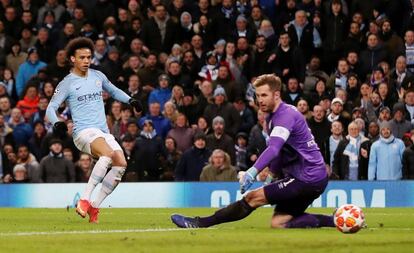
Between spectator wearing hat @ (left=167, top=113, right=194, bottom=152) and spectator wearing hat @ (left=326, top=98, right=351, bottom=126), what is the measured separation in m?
3.02

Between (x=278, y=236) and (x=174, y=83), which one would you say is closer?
(x=278, y=236)

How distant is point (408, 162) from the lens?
73.9ft

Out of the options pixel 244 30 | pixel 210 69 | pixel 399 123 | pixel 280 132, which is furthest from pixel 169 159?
pixel 280 132

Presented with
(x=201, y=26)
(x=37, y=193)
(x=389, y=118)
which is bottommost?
(x=37, y=193)

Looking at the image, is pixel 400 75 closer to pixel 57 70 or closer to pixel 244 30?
pixel 244 30

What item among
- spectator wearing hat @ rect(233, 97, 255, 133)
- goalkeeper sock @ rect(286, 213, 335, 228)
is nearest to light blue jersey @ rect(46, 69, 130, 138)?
goalkeeper sock @ rect(286, 213, 335, 228)

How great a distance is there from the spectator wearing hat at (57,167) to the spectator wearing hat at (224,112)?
308cm

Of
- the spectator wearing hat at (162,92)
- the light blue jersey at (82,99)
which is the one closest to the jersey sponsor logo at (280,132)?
the light blue jersey at (82,99)

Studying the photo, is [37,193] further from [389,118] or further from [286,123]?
[286,123]

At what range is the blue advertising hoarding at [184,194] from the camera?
2244 cm

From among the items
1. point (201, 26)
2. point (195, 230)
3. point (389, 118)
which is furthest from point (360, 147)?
point (195, 230)

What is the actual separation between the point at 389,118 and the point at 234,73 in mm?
4573

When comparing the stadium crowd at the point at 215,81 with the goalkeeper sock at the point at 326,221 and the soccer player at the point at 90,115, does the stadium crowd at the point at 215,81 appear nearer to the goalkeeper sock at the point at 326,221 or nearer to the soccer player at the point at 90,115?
the soccer player at the point at 90,115

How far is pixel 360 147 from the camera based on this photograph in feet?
74.6
